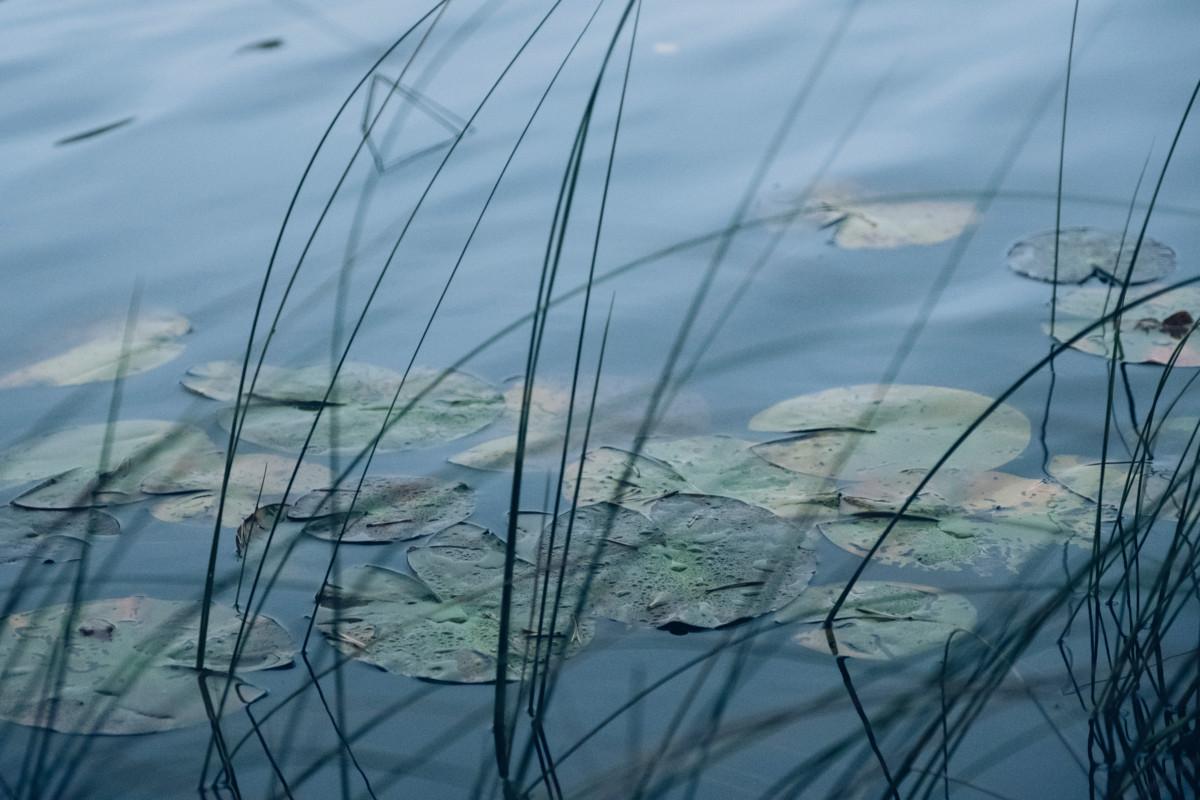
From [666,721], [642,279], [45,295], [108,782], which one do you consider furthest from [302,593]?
[45,295]

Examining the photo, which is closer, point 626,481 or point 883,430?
point 626,481

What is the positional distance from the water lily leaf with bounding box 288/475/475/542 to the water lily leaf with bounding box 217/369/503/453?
0.32 feet

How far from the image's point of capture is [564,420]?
1855mm

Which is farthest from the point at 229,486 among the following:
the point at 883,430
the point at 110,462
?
the point at 883,430

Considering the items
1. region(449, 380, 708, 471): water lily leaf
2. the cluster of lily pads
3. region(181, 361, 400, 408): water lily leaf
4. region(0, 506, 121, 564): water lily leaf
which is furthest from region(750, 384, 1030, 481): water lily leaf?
region(0, 506, 121, 564): water lily leaf

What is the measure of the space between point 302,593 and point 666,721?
0.47 m

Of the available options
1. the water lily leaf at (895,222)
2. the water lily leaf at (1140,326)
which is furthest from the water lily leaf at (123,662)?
the water lily leaf at (895,222)

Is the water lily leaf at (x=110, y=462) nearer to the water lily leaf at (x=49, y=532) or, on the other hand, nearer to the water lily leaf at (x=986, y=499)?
the water lily leaf at (x=49, y=532)

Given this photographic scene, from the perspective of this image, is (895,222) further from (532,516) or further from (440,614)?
(440,614)

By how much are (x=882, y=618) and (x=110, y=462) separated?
1.04 metres

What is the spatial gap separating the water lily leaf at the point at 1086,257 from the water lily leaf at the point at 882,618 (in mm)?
903

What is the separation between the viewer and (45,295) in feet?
7.91

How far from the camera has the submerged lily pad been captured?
1.34 meters

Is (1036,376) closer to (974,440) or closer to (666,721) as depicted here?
(974,440)
